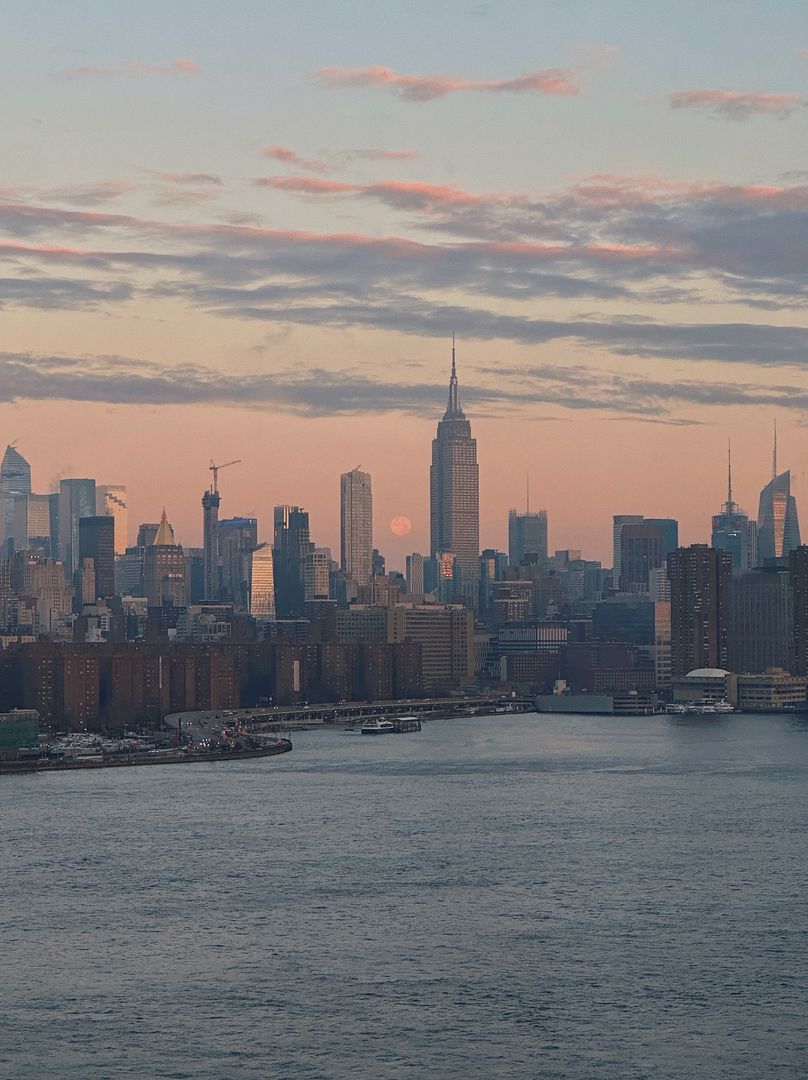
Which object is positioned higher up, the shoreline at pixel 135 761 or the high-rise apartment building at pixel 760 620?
the high-rise apartment building at pixel 760 620

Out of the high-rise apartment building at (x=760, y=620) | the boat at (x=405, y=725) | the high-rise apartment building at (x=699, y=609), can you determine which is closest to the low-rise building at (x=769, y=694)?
the high-rise apartment building at (x=699, y=609)

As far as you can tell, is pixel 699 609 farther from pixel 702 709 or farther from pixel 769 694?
pixel 702 709

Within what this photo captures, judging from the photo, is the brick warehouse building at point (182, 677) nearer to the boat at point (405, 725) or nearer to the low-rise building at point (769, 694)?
the boat at point (405, 725)

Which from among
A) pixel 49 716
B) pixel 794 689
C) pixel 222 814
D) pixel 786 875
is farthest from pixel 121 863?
pixel 794 689

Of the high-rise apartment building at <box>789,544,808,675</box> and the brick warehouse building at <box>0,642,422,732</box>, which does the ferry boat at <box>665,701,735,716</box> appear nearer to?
the high-rise apartment building at <box>789,544,808,675</box>

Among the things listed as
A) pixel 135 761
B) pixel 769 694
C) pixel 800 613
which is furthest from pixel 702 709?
pixel 135 761

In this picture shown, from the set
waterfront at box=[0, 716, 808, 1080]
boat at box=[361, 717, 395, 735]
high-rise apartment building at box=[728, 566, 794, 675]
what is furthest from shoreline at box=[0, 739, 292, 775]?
high-rise apartment building at box=[728, 566, 794, 675]

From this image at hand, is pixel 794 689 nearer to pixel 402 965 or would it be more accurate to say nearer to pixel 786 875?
pixel 786 875
